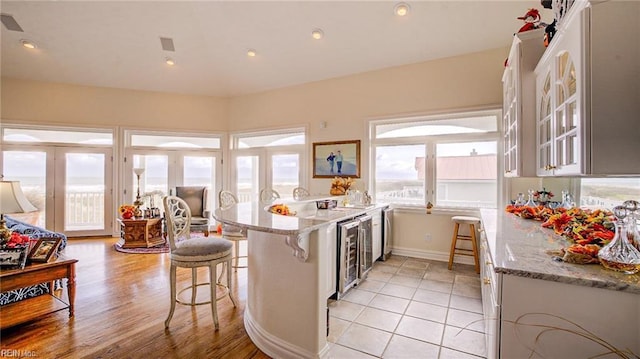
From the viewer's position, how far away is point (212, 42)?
439 centimetres

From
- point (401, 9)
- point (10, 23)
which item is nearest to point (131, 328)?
point (401, 9)

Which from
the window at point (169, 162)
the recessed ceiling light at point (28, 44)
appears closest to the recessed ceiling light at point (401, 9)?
the window at point (169, 162)

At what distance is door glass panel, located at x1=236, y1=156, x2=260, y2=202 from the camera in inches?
233

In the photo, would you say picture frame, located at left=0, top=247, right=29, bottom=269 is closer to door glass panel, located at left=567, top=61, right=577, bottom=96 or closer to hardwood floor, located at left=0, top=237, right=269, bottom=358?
hardwood floor, located at left=0, top=237, right=269, bottom=358

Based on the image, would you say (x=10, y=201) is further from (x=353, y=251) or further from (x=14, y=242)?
(x=353, y=251)

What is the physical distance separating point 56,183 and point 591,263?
7.41 m

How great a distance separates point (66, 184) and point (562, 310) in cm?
723

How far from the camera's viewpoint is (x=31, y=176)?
5.09m

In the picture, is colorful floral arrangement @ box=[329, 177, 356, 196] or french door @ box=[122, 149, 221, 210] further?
french door @ box=[122, 149, 221, 210]

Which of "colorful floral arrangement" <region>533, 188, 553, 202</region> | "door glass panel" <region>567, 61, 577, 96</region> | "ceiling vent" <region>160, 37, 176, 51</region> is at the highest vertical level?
"ceiling vent" <region>160, 37, 176, 51</region>

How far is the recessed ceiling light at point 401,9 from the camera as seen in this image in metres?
3.33

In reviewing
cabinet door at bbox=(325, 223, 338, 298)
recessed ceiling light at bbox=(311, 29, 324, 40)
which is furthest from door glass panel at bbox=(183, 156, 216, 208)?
cabinet door at bbox=(325, 223, 338, 298)

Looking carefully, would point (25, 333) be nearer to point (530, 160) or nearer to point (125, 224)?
point (125, 224)

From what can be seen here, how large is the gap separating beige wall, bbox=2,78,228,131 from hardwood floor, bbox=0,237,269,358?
11.4 feet
